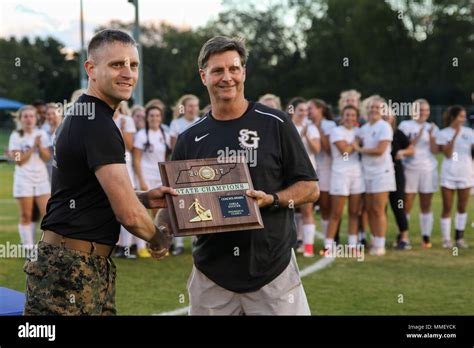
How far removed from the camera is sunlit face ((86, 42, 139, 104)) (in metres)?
3.60

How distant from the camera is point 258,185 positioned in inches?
153

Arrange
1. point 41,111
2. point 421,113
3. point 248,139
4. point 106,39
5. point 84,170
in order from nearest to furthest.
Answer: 1. point 84,170
2. point 106,39
3. point 248,139
4. point 421,113
5. point 41,111

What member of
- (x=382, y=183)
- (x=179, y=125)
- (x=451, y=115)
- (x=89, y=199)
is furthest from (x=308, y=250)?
(x=89, y=199)

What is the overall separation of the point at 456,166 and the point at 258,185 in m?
7.90

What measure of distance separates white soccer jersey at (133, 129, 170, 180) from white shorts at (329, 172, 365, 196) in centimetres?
255

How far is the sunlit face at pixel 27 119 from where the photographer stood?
10.6m

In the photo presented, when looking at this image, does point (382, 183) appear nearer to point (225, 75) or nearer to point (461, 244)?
point (461, 244)

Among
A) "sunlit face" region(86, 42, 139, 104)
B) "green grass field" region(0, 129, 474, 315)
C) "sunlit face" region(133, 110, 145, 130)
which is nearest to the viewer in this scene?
"sunlit face" region(86, 42, 139, 104)

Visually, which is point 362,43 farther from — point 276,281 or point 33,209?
point 276,281

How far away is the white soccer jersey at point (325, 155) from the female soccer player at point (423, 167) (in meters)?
1.30

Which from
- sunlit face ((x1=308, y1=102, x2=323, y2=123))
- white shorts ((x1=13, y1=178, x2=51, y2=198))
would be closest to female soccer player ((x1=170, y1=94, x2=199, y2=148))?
sunlit face ((x1=308, y1=102, x2=323, y2=123))

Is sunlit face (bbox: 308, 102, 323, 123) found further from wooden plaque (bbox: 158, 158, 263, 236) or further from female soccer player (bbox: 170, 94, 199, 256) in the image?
wooden plaque (bbox: 158, 158, 263, 236)

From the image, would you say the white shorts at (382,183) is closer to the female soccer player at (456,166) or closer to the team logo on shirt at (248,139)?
the female soccer player at (456,166)
